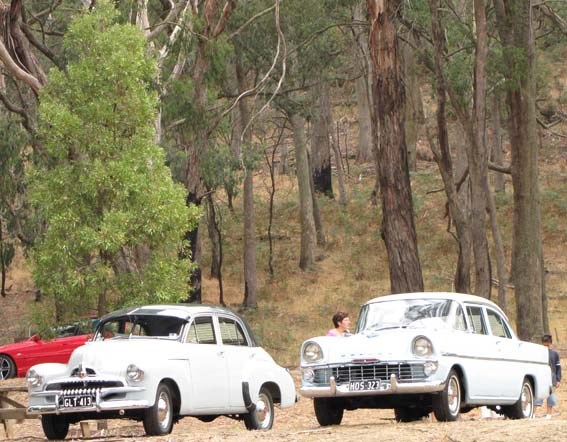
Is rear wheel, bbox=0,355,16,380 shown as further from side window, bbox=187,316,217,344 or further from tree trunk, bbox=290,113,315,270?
tree trunk, bbox=290,113,315,270

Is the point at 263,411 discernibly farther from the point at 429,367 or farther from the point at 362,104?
the point at 362,104

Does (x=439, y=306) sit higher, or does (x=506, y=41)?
(x=506, y=41)

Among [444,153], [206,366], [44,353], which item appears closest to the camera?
[206,366]

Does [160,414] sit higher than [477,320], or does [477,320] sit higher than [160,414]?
[477,320]

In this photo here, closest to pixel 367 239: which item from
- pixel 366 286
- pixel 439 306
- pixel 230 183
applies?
pixel 366 286

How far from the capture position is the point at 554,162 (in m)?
52.0

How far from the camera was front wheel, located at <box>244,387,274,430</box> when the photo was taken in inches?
567

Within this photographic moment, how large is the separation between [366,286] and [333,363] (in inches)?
1042

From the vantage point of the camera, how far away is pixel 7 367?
28109 mm

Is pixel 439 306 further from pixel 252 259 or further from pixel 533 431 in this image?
pixel 252 259

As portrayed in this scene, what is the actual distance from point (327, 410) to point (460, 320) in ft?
6.07

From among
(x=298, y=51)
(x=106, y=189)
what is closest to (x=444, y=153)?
(x=298, y=51)

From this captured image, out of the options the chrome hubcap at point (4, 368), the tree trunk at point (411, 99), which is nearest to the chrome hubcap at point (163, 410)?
the chrome hubcap at point (4, 368)

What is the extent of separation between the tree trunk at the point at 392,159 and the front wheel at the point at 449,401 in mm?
8199
